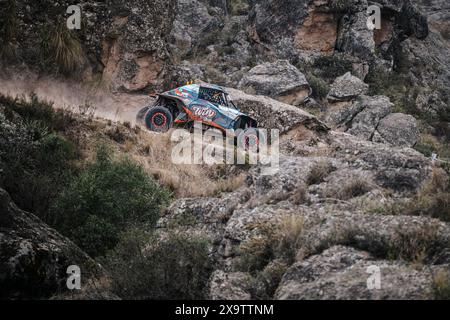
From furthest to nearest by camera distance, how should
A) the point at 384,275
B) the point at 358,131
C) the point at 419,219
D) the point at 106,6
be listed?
the point at 358,131
the point at 106,6
the point at 419,219
the point at 384,275

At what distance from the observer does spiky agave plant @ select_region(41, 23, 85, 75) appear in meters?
16.7

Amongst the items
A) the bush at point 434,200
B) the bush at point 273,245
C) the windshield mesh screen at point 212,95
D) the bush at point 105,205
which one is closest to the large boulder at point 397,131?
the windshield mesh screen at point 212,95

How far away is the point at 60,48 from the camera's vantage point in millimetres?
16938

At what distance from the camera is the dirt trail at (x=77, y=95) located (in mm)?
16297

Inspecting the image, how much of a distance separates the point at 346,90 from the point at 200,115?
13027 mm

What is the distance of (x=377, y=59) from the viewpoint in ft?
108

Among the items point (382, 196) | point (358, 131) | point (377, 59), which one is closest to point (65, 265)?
point (382, 196)

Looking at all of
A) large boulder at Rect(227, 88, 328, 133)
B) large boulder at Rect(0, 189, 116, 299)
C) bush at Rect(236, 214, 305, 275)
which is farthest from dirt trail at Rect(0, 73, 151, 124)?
bush at Rect(236, 214, 305, 275)

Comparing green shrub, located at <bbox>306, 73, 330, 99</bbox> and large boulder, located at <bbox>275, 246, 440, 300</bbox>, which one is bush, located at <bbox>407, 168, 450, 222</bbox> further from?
green shrub, located at <bbox>306, 73, 330, 99</bbox>

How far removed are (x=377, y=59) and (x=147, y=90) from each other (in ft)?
59.1

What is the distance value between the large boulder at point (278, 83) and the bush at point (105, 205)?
47.9 ft

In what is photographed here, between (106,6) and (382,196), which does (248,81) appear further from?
(382,196)

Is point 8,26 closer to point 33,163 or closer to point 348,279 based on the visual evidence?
point 33,163

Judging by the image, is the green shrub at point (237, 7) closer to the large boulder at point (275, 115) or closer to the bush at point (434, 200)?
the large boulder at point (275, 115)
